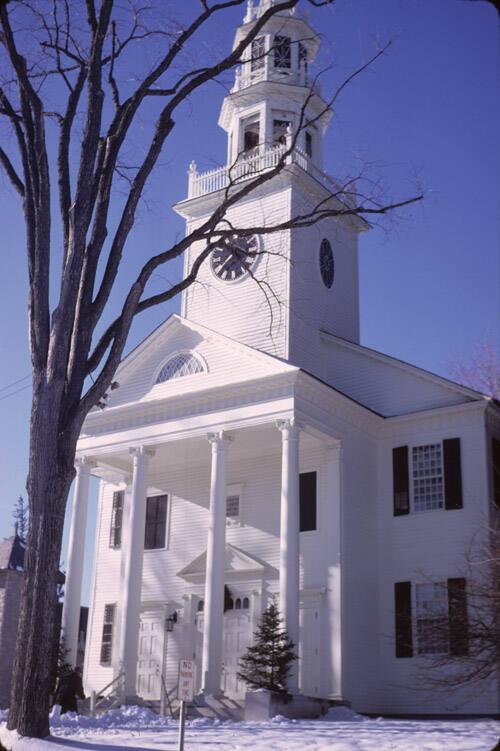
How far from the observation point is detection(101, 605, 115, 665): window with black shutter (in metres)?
24.8

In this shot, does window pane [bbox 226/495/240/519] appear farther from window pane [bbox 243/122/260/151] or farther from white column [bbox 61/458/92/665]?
window pane [bbox 243/122/260/151]

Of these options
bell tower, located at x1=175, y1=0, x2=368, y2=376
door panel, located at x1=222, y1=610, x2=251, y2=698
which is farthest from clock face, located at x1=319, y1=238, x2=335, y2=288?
door panel, located at x1=222, y1=610, x2=251, y2=698

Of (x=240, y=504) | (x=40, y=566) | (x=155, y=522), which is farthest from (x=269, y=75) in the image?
(x=40, y=566)

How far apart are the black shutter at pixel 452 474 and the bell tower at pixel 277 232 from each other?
181 inches

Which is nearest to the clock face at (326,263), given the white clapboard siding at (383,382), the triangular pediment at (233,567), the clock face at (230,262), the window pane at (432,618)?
the clock face at (230,262)

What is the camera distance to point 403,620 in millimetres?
21859

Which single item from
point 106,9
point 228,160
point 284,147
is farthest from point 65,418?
point 228,160

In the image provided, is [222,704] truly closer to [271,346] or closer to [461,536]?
[461,536]

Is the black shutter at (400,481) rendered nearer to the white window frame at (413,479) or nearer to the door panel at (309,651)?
the white window frame at (413,479)

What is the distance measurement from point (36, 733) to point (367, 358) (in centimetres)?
1623

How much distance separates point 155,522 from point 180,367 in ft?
16.5

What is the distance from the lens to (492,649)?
57.5 ft

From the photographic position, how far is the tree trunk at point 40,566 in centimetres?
1038

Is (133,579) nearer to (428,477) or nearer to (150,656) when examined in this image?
(150,656)
